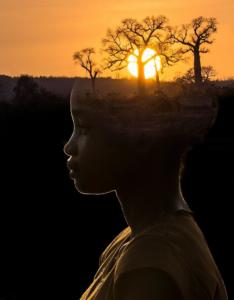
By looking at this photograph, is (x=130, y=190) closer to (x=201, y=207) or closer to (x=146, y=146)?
(x=146, y=146)

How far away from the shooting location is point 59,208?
10508 millimetres

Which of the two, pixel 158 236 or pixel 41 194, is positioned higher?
pixel 158 236

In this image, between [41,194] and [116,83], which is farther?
[41,194]

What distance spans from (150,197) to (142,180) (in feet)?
0.17

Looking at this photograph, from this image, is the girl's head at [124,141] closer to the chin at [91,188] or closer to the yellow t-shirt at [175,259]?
the chin at [91,188]

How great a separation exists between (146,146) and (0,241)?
29.0 feet

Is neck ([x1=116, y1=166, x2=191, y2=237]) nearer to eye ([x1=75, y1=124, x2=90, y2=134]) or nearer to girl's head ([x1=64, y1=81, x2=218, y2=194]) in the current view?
girl's head ([x1=64, y1=81, x2=218, y2=194])

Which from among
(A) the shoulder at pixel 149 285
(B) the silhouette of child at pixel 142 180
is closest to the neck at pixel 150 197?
(B) the silhouette of child at pixel 142 180

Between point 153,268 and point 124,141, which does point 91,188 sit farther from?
point 153,268

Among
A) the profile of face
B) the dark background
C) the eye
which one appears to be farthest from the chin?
the dark background

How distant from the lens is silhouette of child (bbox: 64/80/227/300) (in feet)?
5.73

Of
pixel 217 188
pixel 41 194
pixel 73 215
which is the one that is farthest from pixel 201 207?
pixel 41 194

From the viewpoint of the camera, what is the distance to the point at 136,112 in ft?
6.13

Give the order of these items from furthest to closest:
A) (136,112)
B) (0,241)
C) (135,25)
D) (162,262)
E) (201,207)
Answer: (0,241), (201,207), (135,25), (136,112), (162,262)
